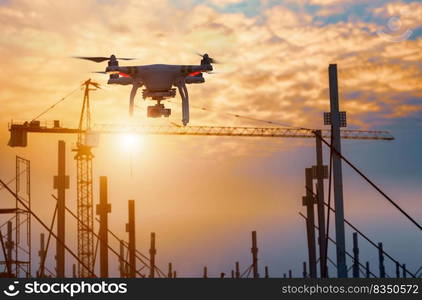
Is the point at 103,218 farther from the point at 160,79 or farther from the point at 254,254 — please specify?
the point at 254,254

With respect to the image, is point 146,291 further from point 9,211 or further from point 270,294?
point 9,211

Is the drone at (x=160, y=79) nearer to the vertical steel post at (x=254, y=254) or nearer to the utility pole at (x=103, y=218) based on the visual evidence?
the utility pole at (x=103, y=218)

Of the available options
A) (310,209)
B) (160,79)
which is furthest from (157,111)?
(310,209)

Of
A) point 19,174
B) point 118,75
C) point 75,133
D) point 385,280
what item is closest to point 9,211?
point 19,174

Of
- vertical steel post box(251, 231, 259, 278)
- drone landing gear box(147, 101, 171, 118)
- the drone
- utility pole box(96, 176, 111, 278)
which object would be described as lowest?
vertical steel post box(251, 231, 259, 278)

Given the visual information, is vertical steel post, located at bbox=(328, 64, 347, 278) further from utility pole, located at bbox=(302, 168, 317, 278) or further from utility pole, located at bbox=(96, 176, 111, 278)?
utility pole, located at bbox=(96, 176, 111, 278)

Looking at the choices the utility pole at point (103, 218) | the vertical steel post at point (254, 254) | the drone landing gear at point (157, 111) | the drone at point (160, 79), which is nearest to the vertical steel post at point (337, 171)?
the drone at point (160, 79)

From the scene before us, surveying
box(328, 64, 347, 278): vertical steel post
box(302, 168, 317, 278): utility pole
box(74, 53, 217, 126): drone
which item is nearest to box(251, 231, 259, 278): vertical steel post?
box(302, 168, 317, 278): utility pole
